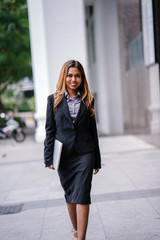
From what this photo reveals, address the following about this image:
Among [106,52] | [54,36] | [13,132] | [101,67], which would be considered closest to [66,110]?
[54,36]

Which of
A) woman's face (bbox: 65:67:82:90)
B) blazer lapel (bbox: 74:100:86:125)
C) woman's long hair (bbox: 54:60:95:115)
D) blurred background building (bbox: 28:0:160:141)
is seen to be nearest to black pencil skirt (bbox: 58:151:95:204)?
blazer lapel (bbox: 74:100:86:125)

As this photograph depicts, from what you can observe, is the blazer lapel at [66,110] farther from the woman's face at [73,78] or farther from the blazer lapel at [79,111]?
the woman's face at [73,78]

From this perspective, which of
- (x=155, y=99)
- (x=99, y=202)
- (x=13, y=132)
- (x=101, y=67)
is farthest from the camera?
(x=101, y=67)

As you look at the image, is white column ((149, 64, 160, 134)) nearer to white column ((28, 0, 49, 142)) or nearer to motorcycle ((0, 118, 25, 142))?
white column ((28, 0, 49, 142))

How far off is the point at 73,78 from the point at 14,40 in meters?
15.7

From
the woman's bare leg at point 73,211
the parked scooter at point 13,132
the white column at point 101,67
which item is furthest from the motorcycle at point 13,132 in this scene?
the woman's bare leg at point 73,211

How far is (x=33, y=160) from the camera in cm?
884

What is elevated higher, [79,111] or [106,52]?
[106,52]

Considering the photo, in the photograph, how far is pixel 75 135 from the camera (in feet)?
9.75

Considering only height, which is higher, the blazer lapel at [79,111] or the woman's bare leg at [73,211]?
the blazer lapel at [79,111]

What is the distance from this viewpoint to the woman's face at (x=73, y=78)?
3.03 metres

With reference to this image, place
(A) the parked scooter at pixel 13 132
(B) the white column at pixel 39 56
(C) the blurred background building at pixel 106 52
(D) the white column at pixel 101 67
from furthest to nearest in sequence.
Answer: (D) the white column at pixel 101 67
(A) the parked scooter at pixel 13 132
(B) the white column at pixel 39 56
(C) the blurred background building at pixel 106 52

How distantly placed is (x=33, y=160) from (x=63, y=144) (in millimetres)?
6004

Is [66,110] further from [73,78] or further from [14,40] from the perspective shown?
[14,40]
